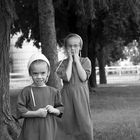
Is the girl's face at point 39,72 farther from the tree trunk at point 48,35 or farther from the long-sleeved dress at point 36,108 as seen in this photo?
the tree trunk at point 48,35

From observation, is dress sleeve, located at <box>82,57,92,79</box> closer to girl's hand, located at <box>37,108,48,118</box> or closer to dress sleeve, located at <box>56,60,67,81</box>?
dress sleeve, located at <box>56,60,67,81</box>

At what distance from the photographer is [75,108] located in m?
5.63

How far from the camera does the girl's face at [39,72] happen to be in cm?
458

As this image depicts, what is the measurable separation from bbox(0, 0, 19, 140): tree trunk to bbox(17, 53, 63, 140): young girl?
8.64 feet

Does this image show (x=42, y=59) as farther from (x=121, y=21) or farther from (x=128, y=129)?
(x=121, y=21)

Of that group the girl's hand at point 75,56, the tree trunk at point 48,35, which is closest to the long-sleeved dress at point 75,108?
the girl's hand at point 75,56

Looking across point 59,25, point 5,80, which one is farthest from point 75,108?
point 59,25

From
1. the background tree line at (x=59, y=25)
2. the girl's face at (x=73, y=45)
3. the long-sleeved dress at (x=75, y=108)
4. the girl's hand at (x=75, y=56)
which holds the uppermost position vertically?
the background tree line at (x=59, y=25)

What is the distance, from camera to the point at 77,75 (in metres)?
5.74

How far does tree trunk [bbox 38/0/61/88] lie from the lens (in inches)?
360

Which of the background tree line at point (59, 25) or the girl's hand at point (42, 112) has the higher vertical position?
the background tree line at point (59, 25)

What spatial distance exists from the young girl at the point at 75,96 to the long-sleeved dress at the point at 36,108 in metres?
1.00

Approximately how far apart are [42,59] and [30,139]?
2.69 ft

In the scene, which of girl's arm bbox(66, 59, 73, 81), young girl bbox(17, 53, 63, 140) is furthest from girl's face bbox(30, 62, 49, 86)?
girl's arm bbox(66, 59, 73, 81)
